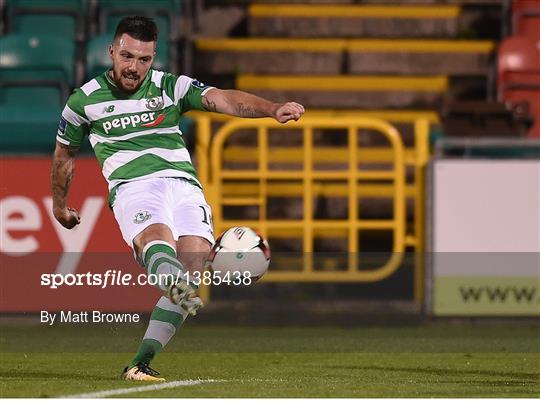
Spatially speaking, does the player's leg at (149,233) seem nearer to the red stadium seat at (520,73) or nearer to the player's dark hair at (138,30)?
the player's dark hair at (138,30)

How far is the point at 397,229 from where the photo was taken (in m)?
11.9

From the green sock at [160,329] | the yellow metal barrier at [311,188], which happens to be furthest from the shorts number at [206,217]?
the yellow metal barrier at [311,188]

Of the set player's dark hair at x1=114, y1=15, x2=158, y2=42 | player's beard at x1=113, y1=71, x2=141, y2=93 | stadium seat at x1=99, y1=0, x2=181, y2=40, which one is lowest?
stadium seat at x1=99, y1=0, x2=181, y2=40

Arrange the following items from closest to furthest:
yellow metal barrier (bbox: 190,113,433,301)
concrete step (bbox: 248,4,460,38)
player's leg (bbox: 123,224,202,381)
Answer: player's leg (bbox: 123,224,202,381), yellow metal barrier (bbox: 190,113,433,301), concrete step (bbox: 248,4,460,38)

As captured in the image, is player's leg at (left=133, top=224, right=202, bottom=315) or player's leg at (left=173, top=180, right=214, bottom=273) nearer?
player's leg at (left=133, top=224, right=202, bottom=315)

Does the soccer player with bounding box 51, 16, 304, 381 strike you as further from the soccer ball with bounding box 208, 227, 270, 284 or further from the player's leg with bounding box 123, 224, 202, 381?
the soccer ball with bounding box 208, 227, 270, 284

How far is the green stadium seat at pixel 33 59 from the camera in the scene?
1412cm

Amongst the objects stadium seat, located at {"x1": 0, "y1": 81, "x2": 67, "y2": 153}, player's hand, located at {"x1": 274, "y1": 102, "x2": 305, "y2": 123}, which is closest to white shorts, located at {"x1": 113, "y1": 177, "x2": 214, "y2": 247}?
player's hand, located at {"x1": 274, "y1": 102, "x2": 305, "y2": 123}

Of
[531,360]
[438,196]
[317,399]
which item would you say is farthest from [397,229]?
[317,399]

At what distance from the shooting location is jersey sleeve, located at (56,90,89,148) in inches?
290

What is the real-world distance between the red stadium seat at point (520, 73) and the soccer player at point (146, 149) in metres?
7.28

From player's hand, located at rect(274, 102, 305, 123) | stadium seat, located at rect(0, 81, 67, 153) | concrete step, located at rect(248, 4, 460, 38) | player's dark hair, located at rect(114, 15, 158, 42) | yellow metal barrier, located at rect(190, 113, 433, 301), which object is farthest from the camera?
concrete step, located at rect(248, 4, 460, 38)

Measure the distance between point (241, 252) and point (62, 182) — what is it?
93 centimetres

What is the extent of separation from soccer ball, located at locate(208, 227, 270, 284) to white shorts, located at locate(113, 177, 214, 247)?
15 cm
